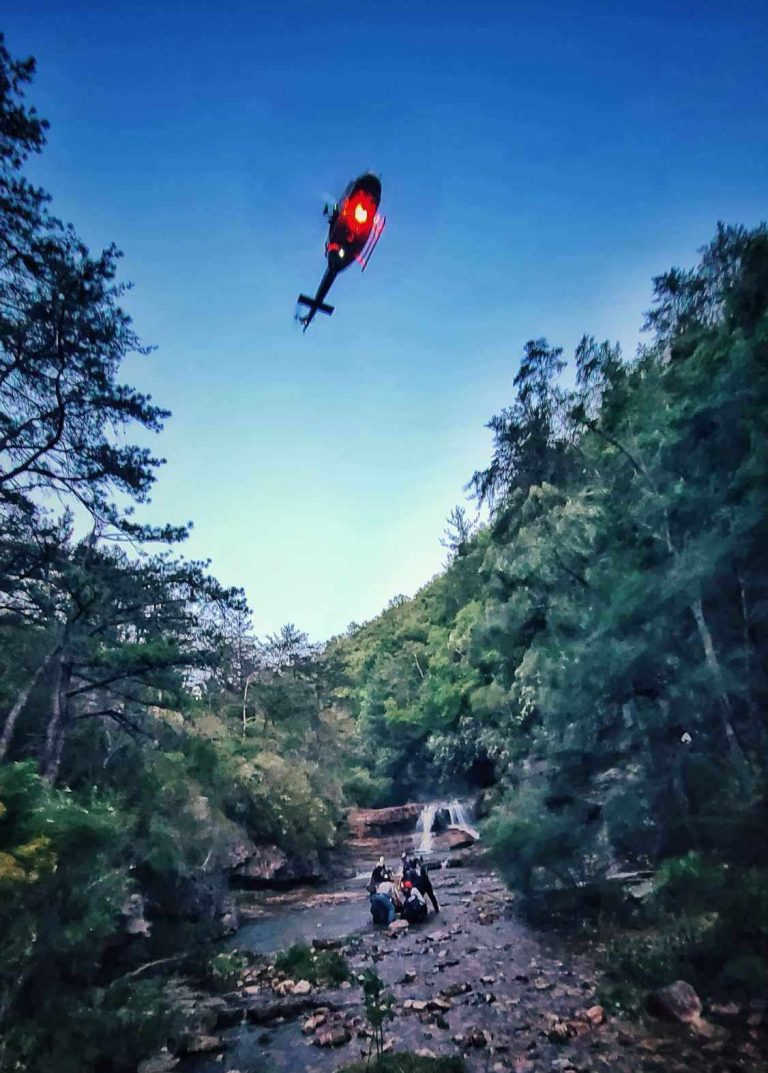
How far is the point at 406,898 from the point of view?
1531cm

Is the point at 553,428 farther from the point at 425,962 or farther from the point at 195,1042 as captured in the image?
the point at 195,1042

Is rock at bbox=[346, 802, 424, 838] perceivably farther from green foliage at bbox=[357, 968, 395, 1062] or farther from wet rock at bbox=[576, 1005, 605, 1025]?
wet rock at bbox=[576, 1005, 605, 1025]

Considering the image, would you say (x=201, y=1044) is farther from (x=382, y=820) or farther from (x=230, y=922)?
(x=382, y=820)

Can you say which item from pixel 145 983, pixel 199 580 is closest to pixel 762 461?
pixel 199 580

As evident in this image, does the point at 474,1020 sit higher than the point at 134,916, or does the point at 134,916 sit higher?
the point at 134,916

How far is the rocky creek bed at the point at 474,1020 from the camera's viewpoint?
6.05 m

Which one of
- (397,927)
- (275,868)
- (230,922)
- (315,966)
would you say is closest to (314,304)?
(315,966)

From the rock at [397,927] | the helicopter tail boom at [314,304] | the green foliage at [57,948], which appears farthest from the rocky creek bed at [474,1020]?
the helicopter tail boom at [314,304]

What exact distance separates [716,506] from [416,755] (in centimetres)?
4291

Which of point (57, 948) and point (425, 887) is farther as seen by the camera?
point (425, 887)

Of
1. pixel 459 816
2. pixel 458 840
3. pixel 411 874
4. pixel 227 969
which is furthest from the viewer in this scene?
pixel 459 816

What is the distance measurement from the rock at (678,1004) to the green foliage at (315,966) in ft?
18.8

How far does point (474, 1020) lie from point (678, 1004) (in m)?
2.78

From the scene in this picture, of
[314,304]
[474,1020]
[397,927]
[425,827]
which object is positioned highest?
[314,304]
